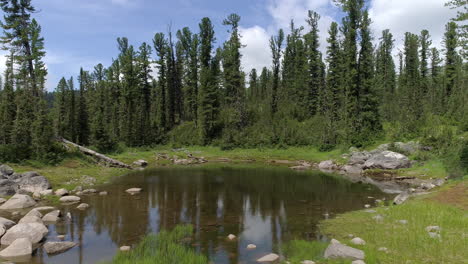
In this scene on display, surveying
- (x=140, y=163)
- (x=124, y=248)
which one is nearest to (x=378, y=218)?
(x=124, y=248)

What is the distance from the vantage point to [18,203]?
1889 centimetres

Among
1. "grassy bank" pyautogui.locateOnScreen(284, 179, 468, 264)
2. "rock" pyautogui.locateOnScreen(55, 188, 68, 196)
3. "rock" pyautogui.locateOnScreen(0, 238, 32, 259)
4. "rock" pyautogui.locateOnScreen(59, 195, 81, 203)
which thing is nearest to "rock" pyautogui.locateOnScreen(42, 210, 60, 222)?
"rock" pyautogui.locateOnScreen(0, 238, 32, 259)

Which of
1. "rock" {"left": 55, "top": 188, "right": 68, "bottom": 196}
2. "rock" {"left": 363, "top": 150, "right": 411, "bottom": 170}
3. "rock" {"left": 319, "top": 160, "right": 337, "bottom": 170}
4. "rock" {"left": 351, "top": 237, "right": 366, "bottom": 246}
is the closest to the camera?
"rock" {"left": 351, "top": 237, "right": 366, "bottom": 246}

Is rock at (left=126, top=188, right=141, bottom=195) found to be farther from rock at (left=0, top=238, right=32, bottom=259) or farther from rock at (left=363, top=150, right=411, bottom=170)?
rock at (left=363, top=150, right=411, bottom=170)

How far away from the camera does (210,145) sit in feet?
205

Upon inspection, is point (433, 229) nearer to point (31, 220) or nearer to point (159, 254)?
point (159, 254)

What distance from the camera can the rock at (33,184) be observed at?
73.7 feet

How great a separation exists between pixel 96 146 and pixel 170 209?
35293 mm

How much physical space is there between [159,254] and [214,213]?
7.55 meters

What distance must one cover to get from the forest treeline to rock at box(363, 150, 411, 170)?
4.30 meters

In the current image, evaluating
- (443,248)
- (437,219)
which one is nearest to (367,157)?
(437,219)

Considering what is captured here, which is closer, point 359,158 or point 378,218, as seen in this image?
point 378,218

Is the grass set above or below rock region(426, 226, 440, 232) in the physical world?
below

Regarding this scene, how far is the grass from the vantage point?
408 inches
